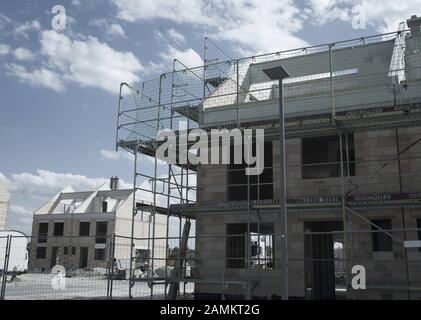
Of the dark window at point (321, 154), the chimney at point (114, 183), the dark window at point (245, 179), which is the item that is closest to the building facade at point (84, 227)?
the chimney at point (114, 183)

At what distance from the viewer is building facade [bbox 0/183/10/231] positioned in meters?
64.1

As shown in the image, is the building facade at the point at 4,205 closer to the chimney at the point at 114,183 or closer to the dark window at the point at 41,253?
the dark window at the point at 41,253

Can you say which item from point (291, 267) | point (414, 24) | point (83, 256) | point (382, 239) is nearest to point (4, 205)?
point (83, 256)

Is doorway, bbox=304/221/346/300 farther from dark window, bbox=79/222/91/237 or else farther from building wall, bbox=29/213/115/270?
dark window, bbox=79/222/91/237

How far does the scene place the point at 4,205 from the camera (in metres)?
64.7

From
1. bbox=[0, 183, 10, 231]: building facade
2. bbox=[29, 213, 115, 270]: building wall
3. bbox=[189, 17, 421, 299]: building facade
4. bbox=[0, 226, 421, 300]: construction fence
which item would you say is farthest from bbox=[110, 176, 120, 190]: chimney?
bbox=[189, 17, 421, 299]: building facade

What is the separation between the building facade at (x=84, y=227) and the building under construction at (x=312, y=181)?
30.0 meters

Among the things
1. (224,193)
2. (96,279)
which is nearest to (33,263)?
(96,279)

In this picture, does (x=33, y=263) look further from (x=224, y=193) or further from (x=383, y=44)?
(x=383, y=44)

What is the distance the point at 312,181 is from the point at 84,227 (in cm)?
4018

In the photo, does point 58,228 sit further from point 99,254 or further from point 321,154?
point 321,154

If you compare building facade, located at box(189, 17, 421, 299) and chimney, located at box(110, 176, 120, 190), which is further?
chimney, located at box(110, 176, 120, 190)

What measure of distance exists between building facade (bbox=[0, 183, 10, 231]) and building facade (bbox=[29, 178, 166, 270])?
11.5 m

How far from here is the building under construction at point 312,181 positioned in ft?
44.0
